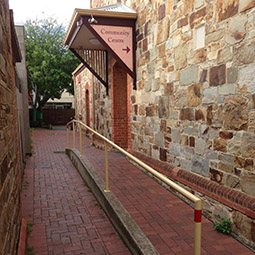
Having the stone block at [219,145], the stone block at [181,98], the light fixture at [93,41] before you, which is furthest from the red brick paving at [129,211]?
the light fixture at [93,41]

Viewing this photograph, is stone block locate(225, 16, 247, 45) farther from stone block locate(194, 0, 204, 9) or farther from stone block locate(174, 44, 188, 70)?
stone block locate(174, 44, 188, 70)

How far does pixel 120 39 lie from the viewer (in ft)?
18.2

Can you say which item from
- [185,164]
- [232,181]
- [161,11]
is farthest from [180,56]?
[232,181]

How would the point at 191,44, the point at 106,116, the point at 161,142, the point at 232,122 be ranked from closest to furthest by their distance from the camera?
the point at 232,122, the point at 191,44, the point at 161,142, the point at 106,116

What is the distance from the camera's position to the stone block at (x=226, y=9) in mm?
2822

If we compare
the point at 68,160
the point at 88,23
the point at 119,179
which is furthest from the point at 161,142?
the point at 68,160

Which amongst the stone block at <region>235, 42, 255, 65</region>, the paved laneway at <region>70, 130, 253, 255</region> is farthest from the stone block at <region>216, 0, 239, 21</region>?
the paved laneway at <region>70, 130, 253, 255</region>

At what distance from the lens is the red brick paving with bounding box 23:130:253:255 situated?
2.88 metres

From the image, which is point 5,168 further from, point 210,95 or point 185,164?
point 185,164

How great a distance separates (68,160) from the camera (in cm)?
802

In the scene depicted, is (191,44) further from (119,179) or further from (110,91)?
(110,91)

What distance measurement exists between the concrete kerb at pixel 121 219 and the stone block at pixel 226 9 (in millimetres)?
2589

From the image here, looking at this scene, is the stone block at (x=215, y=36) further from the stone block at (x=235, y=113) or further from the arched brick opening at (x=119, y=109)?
the arched brick opening at (x=119, y=109)

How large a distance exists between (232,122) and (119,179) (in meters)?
2.57
